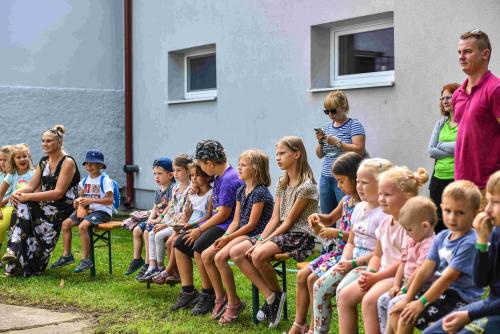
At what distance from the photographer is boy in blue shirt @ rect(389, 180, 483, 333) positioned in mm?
4082

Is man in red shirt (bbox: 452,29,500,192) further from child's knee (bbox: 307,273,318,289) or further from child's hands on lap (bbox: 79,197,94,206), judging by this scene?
child's hands on lap (bbox: 79,197,94,206)

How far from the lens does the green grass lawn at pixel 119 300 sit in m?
6.20

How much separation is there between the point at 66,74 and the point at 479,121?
961 cm

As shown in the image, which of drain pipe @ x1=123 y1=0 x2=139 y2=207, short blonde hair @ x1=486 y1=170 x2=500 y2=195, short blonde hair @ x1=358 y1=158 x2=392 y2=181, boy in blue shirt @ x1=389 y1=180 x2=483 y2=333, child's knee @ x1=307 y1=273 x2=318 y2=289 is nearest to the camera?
short blonde hair @ x1=486 y1=170 x2=500 y2=195

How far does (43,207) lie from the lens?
348 inches

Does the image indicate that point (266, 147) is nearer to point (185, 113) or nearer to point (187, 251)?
point (185, 113)

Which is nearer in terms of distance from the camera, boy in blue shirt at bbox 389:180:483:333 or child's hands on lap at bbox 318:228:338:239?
boy in blue shirt at bbox 389:180:483:333

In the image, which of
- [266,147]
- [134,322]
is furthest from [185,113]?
[134,322]

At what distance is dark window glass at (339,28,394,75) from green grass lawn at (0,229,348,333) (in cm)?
238

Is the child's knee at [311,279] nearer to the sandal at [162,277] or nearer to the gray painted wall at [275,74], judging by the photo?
the sandal at [162,277]

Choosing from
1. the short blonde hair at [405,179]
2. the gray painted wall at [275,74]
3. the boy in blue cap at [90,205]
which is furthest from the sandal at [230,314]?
the gray painted wall at [275,74]

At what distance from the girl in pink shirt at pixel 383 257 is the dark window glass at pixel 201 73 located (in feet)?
24.6

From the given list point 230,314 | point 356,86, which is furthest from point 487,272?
point 356,86

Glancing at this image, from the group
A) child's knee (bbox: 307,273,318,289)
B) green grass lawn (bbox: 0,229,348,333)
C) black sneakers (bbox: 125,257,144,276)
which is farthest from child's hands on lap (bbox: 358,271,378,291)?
black sneakers (bbox: 125,257,144,276)
